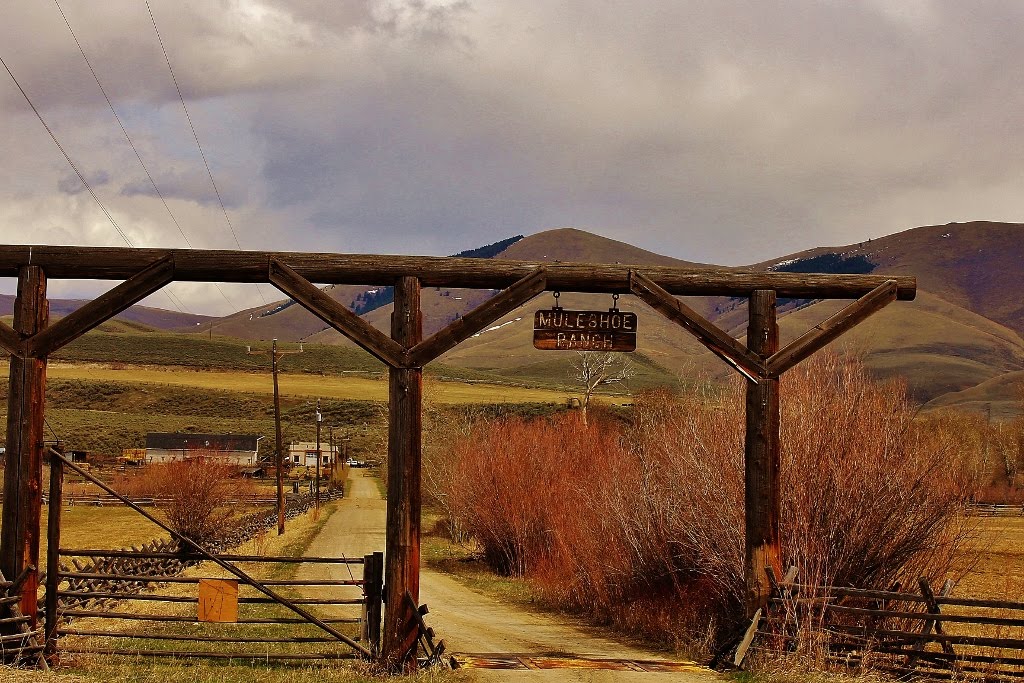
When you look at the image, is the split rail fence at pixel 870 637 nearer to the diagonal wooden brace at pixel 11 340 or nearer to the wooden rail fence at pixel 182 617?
the wooden rail fence at pixel 182 617

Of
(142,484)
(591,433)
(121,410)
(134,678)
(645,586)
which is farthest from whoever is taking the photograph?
(121,410)

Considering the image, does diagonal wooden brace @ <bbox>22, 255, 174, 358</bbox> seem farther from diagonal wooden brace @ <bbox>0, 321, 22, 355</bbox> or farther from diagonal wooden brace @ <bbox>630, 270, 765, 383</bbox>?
diagonal wooden brace @ <bbox>630, 270, 765, 383</bbox>

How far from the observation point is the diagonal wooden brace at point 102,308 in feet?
36.4

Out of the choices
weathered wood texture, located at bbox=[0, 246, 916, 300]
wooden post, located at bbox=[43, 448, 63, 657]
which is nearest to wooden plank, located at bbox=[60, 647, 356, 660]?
wooden post, located at bbox=[43, 448, 63, 657]

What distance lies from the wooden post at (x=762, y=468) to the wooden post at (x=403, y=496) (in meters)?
4.02

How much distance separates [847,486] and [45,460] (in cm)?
991

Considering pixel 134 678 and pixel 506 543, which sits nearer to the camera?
pixel 134 678

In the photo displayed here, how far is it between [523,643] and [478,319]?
21.2 feet

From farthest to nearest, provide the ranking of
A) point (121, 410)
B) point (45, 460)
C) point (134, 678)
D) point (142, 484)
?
point (121, 410) < point (142, 484) < point (45, 460) < point (134, 678)

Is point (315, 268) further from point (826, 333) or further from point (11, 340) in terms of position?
point (826, 333)

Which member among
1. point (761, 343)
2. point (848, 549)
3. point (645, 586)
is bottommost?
point (645, 586)

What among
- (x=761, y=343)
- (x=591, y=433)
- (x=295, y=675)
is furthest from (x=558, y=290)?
(x=591, y=433)

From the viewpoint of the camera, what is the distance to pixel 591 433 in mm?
29328

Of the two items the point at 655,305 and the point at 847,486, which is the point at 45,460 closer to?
the point at 655,305
